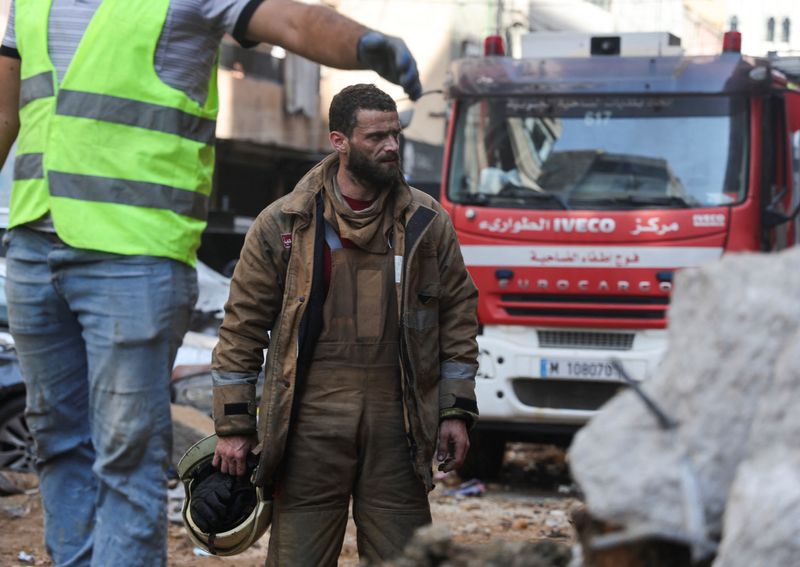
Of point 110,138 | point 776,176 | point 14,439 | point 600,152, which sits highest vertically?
point 110,138

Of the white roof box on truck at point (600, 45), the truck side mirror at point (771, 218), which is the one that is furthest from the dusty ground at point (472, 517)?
the white roof box on truck at point (600, 45)

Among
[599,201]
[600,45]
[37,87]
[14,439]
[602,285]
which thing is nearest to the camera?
[37,87]

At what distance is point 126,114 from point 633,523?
7.54ft

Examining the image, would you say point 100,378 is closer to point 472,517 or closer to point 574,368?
point 472,517

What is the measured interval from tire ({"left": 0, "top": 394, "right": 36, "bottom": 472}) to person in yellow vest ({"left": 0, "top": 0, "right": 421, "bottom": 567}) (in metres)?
3.92

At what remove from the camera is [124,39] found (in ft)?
11.9

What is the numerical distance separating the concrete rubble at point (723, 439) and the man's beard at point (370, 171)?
86.7 inches

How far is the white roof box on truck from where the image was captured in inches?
351

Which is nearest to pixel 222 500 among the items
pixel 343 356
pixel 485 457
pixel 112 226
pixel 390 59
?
pixel 343 356

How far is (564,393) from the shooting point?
8.45m

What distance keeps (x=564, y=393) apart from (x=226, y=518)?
184 inches

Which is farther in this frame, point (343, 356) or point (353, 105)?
point (353, 105)

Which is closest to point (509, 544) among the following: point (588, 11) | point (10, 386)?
point (10, 386)

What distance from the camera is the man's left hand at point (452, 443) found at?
4.08 meters
